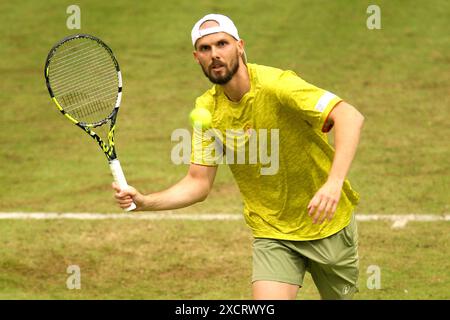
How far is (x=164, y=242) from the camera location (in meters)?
12.1

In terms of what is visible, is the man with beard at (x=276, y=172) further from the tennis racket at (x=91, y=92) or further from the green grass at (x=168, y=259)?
the green grass at (x=168, y=259)

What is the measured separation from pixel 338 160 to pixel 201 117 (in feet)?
4.07

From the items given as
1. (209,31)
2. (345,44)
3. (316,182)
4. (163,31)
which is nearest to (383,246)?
(316,182)

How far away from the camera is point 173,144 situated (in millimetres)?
15461

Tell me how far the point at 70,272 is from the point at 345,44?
9.03 meters

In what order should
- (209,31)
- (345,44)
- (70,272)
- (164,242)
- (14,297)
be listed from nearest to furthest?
(209,31), (14,297), (70,272), (164,242), (345,44)

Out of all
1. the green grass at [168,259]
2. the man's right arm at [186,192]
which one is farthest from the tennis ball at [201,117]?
the green grass at [168,259]

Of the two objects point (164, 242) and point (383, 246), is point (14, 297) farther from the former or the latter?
point (383, 246)

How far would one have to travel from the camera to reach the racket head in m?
8.55

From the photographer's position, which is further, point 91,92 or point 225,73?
point 91,92

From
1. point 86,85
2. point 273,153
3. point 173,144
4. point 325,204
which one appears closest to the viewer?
point 325,204

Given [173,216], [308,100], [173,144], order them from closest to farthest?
[308,100] < [173,216] < [173,144]

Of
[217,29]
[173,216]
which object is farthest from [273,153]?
[173,216]

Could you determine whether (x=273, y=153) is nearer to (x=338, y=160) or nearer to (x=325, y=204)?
(x=338, y=160)
